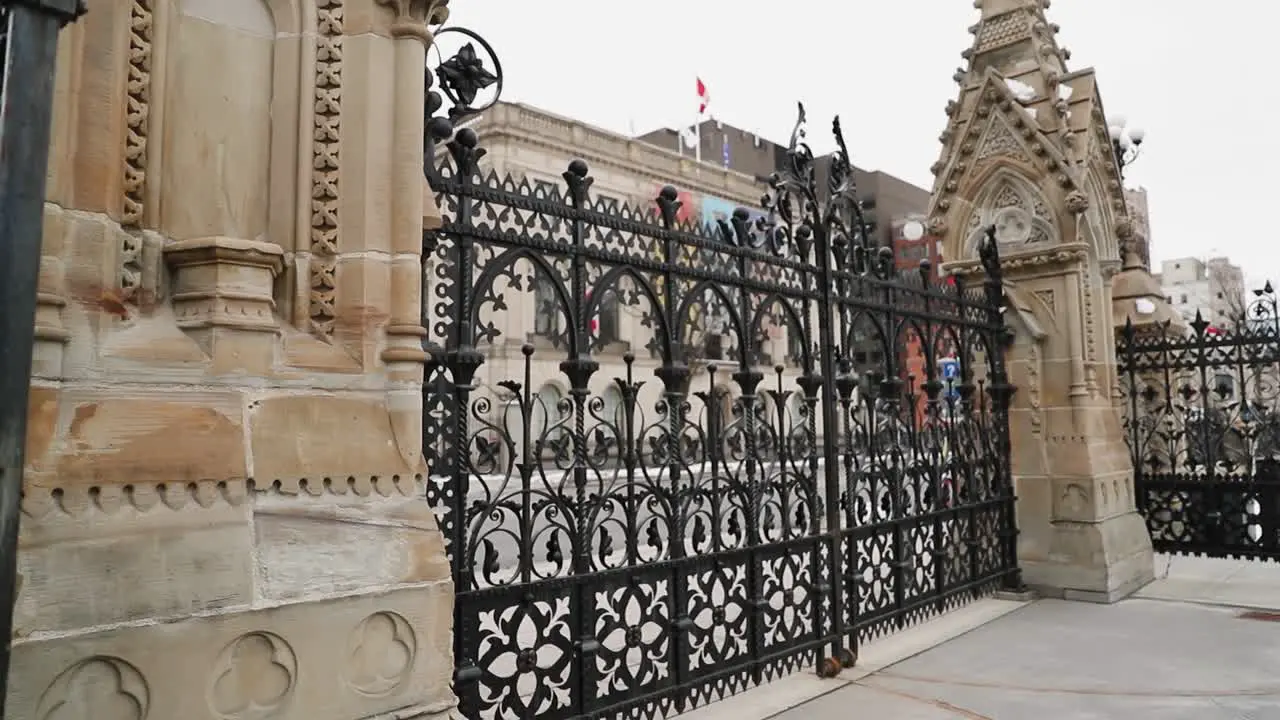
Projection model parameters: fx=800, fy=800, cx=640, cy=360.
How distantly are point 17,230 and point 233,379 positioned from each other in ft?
3.31

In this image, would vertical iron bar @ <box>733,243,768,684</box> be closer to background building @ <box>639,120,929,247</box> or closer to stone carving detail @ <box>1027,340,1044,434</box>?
stone carving detail @ <box>1027,340,1044,434</box>

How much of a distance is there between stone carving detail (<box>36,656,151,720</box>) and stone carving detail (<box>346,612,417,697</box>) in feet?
1.88

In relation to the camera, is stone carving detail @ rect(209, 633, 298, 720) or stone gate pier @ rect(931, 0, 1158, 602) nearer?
stone carving detail @ rect(209, 633, 298, 720)

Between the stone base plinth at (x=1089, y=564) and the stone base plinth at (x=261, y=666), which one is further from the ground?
the stone base plinth at (x=261, y=666)

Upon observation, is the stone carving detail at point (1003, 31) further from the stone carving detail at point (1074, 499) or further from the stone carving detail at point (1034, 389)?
the stone carving detail at point (1074, 499)

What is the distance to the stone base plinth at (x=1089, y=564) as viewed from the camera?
741cm

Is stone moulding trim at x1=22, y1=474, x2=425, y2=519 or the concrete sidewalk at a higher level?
stone moulding trim at x1=22, y1=474, x2=425, y2=519

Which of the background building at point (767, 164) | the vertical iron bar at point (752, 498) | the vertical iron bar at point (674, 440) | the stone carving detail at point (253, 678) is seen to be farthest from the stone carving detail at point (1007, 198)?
the background building at point (767, 164)

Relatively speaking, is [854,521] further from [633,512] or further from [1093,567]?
[1093,567]

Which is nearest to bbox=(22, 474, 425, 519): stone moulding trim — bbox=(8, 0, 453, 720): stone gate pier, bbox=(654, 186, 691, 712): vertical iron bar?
bbox=(8, 0, 453, 720): stone gate pier

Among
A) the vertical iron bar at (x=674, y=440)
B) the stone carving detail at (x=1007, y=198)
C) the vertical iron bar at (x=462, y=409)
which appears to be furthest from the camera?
the stone carving detail at (x=1007, y=198)

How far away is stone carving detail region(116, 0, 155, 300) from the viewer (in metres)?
2.38

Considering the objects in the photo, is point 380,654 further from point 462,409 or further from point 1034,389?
point 1034,389

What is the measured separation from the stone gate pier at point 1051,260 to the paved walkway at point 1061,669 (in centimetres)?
66
